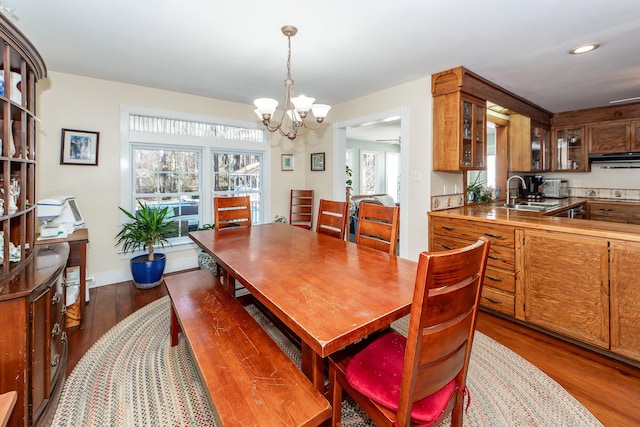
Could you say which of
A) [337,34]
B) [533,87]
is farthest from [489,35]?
[533,87]

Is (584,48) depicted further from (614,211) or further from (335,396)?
(335,396)

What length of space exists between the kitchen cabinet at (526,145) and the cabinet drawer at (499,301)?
2.81m

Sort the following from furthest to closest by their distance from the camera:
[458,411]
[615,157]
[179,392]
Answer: [615,157] → [179,392] → [458,411]

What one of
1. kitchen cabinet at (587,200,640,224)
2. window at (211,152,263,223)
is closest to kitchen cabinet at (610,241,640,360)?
kitchen cabinet at (587,200,640,224)

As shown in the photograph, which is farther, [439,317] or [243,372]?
[243,372]

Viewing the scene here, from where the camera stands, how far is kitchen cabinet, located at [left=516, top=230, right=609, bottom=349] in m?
2.08

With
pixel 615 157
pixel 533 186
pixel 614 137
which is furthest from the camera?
pixel 533 186

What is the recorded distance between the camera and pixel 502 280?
2.61 metres

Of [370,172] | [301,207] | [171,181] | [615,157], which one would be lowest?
[301,207]

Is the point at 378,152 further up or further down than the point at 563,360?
further up

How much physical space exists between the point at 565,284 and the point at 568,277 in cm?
6

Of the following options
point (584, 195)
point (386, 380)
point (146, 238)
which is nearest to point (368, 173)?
point (584, 195)

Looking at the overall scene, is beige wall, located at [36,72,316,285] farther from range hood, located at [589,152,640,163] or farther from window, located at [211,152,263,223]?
range hood, located at [589,152,640,163]

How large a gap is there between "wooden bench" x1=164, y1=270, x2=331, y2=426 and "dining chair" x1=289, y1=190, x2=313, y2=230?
9.59ft
